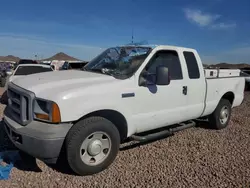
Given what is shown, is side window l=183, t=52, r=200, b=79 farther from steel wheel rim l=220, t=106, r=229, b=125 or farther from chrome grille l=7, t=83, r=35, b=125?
chrome grille l=7, t=83, r=35, b=125

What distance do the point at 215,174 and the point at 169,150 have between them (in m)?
1.08

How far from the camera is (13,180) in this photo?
3592 mm

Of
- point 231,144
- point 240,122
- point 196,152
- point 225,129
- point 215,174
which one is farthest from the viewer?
point 240,122

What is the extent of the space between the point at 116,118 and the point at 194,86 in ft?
6.61

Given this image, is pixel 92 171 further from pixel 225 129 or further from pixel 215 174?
pixel 225 129

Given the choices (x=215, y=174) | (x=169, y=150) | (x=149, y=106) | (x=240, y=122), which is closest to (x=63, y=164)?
(x=149, y=106)

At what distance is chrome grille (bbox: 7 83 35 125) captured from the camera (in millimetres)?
3557

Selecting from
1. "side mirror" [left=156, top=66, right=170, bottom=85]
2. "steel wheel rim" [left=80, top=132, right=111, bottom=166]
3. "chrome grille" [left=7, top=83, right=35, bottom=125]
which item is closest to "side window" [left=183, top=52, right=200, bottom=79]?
"side mirror" [left=156, top=66, right=170, bottom=85]

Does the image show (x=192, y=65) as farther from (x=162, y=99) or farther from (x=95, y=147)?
(x=95, y=147)

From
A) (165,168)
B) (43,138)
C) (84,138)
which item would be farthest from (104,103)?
(165,168)

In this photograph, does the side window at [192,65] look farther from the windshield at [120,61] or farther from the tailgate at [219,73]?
the windshield at [120,61]

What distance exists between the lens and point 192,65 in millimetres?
5492

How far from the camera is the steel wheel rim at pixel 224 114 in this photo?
6510 millimetres

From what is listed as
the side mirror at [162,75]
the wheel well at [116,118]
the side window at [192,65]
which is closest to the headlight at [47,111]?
the wheel well at [116,118]
